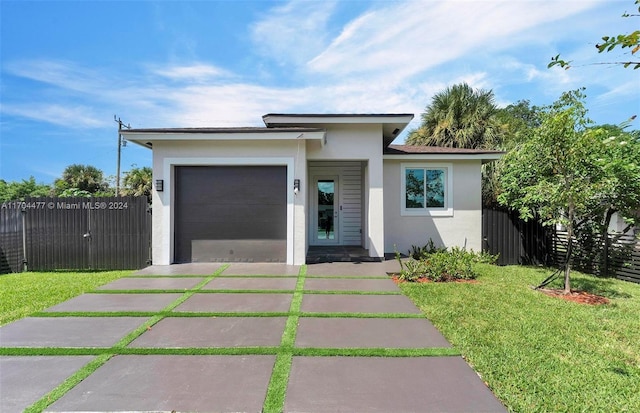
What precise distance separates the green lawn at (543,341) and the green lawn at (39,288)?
6.46m

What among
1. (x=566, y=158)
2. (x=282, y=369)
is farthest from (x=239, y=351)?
(x=566, y=158)

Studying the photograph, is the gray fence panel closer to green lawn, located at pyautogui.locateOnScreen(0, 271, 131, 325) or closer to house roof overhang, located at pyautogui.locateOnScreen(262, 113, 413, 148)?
green lawn, located at pyautogui.locateOnScreen(0, 271, 131, 325)

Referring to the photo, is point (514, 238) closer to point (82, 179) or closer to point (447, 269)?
point (447, 269)

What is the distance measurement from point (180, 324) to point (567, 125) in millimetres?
7296

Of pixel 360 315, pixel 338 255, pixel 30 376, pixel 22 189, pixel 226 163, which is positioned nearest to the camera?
pixel 30 376

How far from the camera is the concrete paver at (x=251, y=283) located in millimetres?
6414

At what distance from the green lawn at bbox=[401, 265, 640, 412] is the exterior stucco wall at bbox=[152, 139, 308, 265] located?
3505 mm

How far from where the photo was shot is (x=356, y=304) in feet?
17.9

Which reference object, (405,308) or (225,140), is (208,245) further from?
(405,308)

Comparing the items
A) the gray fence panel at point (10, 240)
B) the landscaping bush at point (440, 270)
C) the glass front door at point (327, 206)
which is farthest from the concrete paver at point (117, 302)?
the glass front door at point (327, 206)

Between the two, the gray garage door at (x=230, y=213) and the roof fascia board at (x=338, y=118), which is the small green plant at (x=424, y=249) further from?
the gray garage door at (x=230, y=213)

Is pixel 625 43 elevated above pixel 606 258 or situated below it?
above

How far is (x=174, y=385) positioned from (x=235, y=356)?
712 millimetres

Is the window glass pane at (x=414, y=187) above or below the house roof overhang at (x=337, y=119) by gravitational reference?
below
